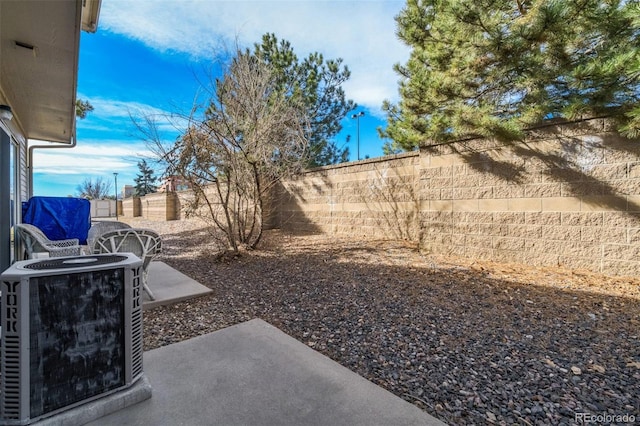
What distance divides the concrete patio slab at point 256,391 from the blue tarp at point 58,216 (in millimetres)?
5050

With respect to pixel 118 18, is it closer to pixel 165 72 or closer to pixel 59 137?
pixel 165 72

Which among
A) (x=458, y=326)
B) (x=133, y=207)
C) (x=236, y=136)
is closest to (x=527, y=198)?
(x=458, y=326)

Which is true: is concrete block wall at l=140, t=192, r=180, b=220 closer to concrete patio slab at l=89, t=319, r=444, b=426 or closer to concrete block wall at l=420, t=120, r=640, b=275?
concrete block wall at l=420, t=120, r=640, b=275

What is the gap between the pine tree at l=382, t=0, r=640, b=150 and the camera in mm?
3756

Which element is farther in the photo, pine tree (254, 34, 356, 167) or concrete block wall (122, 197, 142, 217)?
concrete block wall (122, 197, 142, 217)

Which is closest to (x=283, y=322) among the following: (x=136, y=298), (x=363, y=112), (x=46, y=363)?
(x=136, y=298)

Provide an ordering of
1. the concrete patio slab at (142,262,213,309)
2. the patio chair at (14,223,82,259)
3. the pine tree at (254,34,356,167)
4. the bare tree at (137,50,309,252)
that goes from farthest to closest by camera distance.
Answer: the pine tree at (254,34,356,167) < the bare tree at (137,50,309,252) < the patio chair at (14,223,82,259) < the concrete patio slab at (142,262,213,309)

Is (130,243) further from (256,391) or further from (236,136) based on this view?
Result: (236,136)

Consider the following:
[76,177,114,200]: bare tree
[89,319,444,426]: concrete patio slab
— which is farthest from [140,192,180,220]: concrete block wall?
[76,177,114,200]: bare tree

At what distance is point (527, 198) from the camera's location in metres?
4.59

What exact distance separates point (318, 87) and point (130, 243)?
1071cm

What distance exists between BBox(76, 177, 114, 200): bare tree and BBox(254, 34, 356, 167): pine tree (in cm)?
3155

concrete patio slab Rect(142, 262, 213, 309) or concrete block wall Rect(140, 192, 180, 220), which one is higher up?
concrete block wall Rect(140, 192, 180, 220)

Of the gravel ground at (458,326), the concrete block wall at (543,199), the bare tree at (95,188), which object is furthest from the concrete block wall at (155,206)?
the bare tree at (95,188)
